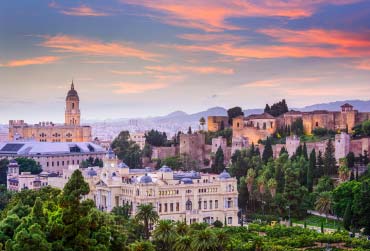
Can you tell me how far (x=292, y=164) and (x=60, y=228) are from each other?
104 ft

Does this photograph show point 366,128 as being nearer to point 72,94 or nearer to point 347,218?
point 347,218

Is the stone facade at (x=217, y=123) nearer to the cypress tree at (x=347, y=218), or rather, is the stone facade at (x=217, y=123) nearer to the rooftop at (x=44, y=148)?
the rooftop at (x=44, y=148)

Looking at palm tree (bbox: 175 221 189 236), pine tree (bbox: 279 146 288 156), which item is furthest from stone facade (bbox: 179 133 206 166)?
palm tree (bbox: 175 221 189 236)

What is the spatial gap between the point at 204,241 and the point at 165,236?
314 centimetres

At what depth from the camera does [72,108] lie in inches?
4023

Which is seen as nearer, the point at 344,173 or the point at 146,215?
the point at 146,215

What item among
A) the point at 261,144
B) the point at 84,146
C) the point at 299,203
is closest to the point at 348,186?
the point at 299,203

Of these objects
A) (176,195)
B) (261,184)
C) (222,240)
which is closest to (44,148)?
(261,184)

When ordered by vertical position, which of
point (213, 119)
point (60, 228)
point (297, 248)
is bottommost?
point (297, 248)

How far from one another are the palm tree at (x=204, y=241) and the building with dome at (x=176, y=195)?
13.6 meters

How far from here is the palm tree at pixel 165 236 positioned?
3064cm

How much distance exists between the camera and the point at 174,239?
99.7ft

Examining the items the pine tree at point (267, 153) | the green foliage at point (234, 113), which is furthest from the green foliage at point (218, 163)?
the green foliage at point (234, 113)

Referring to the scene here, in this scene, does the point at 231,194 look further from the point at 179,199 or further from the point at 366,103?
the point at 366,103
